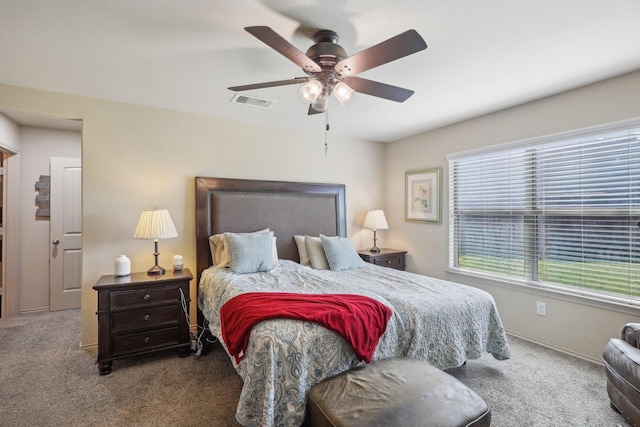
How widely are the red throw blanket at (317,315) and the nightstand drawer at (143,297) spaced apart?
0.98m

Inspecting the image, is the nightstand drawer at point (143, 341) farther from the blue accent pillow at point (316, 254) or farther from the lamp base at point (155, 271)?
the blue accent pillow at point (316, 254)

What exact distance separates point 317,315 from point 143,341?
1.90m

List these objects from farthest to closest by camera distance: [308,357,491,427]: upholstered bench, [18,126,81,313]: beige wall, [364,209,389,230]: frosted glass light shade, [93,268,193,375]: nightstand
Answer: [364,209,389,230]: frosted glass light shade
[18,126,81,313]: beige wall
[93,268,193,375]: nightstand
[308,357,491,427]: upholstered bench

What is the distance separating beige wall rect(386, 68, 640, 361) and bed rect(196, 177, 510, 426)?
37.2 inches

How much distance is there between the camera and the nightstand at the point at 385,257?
4.26 metres

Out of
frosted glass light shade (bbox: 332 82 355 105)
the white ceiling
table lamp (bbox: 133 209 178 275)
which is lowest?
table lamp (bbox: 133 209 178 275)

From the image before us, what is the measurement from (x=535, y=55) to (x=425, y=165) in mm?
2170

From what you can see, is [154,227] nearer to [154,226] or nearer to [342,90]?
[154,226]

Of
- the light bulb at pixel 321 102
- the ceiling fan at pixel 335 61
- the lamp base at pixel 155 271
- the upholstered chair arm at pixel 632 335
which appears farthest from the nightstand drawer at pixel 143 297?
the upholstered chair arm at pixel 632 335

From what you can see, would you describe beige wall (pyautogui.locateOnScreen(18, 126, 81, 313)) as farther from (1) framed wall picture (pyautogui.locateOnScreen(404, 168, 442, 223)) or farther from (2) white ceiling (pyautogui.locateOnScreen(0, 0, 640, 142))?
(1) framed wall picture (pyautogui.locateOnScreen(404, 168, 442, 223))

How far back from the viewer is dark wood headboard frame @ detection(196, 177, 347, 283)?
3.53m

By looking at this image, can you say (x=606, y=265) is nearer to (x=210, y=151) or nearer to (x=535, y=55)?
(x=535, y=55)

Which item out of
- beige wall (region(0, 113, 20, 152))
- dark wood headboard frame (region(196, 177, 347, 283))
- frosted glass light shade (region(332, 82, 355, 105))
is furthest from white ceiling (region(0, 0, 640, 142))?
beige wall (region(0, 113, 20, 152))

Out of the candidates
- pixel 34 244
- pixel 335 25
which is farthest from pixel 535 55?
pixel 34 244
